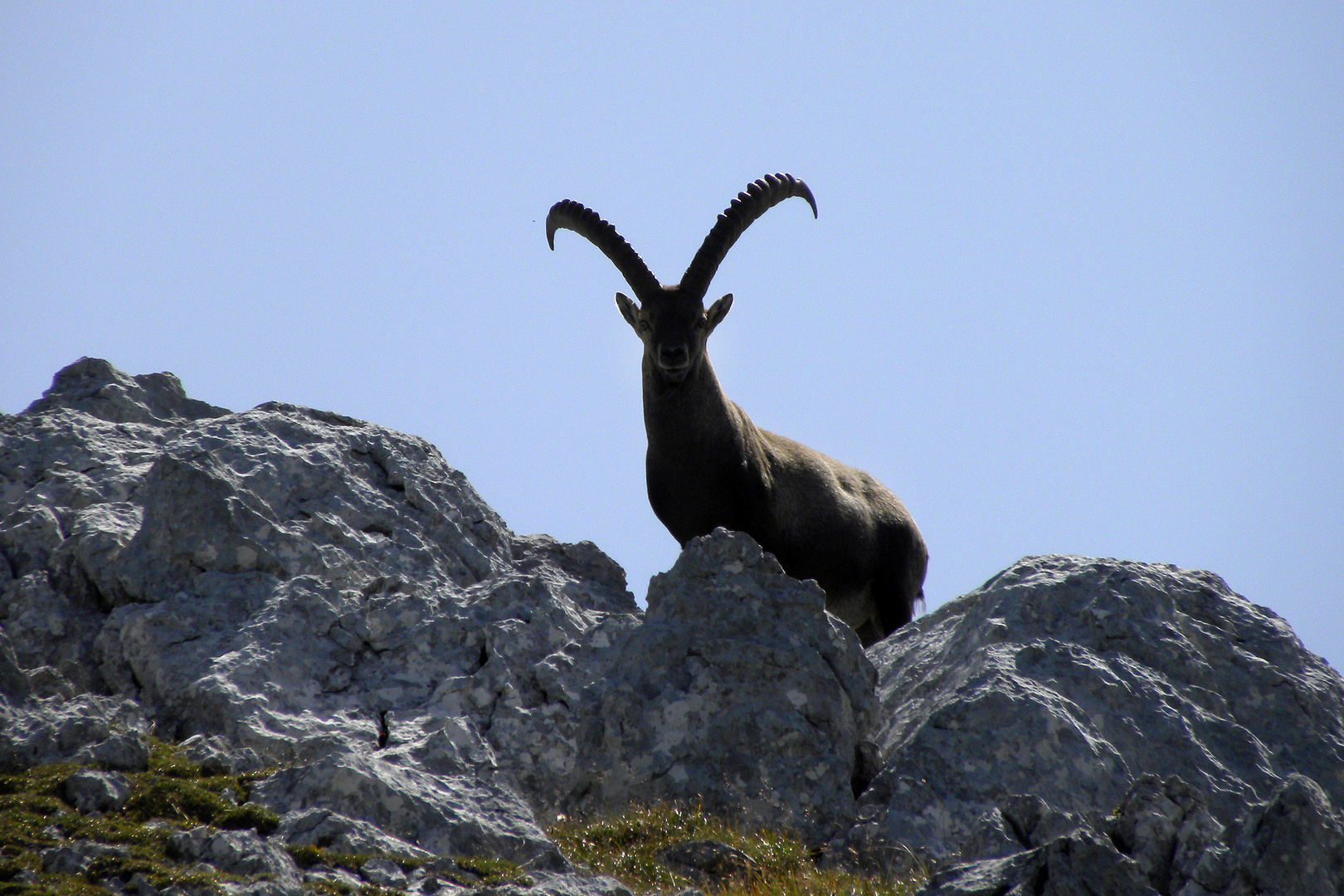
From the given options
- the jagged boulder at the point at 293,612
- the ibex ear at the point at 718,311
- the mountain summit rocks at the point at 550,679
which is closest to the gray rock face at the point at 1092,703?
the mountain summit rocks at the point at 550,679

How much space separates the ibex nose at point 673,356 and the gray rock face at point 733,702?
3648 millimetres

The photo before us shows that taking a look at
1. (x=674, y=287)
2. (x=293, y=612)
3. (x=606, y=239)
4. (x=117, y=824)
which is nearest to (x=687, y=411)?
(x=674, y=287)

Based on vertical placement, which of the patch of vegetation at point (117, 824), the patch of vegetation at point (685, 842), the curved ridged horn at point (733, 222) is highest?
the curved ridged horn at point (733, 222)

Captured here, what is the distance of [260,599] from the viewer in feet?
30.3

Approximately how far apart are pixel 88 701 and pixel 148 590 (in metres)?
1.50

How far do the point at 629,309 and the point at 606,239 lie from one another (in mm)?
940

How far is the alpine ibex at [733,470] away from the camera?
12.7 metres

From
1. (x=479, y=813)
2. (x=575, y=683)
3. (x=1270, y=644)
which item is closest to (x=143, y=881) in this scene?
(x=479, y=813)

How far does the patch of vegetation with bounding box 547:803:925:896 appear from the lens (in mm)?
6020

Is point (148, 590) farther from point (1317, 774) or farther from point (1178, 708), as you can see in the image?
point (1317, 774)

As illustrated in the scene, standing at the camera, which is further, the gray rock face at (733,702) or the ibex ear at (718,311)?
the ibex ear at (718,311)

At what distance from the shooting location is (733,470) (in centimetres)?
1274

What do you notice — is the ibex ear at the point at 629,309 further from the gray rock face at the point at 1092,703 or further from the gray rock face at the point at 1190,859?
the gray rock face at the point at 1190,859

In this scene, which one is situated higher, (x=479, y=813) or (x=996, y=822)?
(x=996, y=822)
